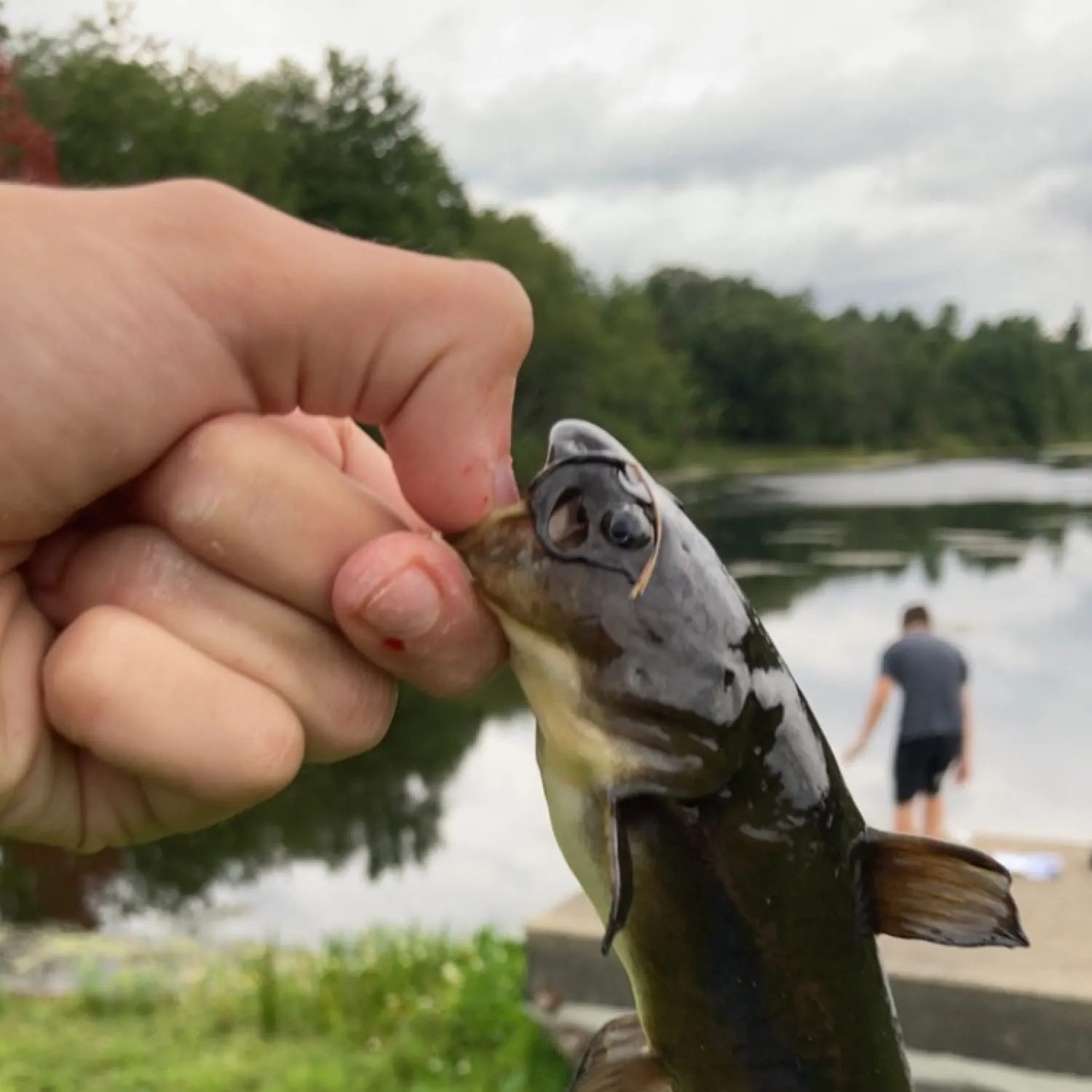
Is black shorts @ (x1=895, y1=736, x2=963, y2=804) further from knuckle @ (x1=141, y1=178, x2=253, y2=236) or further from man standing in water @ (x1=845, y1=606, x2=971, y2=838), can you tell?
knuckle @ (x1=141, y1=178, x2=253, y2=236)

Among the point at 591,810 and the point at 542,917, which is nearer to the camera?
the point at 591,810

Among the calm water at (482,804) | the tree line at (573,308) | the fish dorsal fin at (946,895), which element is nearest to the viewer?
the fish dorsal fin at (946,895)

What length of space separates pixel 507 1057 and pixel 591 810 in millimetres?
3449

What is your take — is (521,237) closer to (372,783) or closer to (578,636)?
(372,783)

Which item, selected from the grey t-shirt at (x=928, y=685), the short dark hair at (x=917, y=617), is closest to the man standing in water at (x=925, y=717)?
the grey t-shirt at (x=928, y=685)

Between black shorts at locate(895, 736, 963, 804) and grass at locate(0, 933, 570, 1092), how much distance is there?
11.1 ft

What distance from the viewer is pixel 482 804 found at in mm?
10375

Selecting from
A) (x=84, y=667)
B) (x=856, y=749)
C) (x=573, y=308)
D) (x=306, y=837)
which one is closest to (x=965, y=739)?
(x=856, y=749)

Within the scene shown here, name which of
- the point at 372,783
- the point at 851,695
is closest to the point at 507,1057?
the point at 372,783

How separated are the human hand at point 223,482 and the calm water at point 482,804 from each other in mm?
5650

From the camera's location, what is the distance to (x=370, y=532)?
5.99 ft

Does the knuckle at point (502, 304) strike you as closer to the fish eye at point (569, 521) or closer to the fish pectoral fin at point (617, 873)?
the fish eye at point (569, 521)

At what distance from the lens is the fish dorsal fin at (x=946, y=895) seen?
1.62 m

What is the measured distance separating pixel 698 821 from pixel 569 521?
1.38 feet
